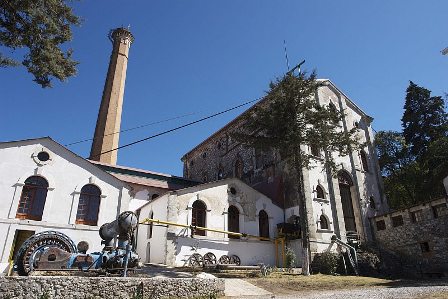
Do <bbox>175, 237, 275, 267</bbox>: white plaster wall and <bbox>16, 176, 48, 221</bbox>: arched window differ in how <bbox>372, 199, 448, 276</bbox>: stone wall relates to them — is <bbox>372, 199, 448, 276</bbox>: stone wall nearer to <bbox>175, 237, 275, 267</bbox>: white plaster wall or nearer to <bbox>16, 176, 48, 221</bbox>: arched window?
<bbox>175, 237, 275, 267</bbox>: white plaster wall

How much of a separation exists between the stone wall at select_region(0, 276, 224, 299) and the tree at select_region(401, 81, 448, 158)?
2851 centimetres

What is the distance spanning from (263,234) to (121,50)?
3156 centimetres

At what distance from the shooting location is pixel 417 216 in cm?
2153

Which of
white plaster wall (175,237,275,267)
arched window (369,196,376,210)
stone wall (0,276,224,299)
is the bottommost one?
stone wall (0,276,224,299)

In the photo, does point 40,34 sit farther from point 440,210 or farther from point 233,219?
point 440,210

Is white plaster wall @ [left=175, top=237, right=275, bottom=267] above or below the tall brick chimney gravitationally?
below

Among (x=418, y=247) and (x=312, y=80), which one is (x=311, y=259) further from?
(x=312, y=80)

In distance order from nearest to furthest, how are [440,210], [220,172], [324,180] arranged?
[440,210]
[324,180]
[220,172]

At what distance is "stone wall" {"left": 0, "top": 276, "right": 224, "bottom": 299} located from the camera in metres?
8.23

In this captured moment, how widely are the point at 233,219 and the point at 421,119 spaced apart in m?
23.0

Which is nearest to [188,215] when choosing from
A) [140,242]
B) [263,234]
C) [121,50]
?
[140,242]

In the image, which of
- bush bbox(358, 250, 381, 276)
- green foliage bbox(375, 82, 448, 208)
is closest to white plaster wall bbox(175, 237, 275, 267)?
bush bbox(358, 250, 381, 276)

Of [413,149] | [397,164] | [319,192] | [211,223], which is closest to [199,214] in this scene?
[211,223]

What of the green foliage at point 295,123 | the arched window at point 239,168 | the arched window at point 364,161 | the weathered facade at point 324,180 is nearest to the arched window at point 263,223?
the weathered facade at point 324,180
